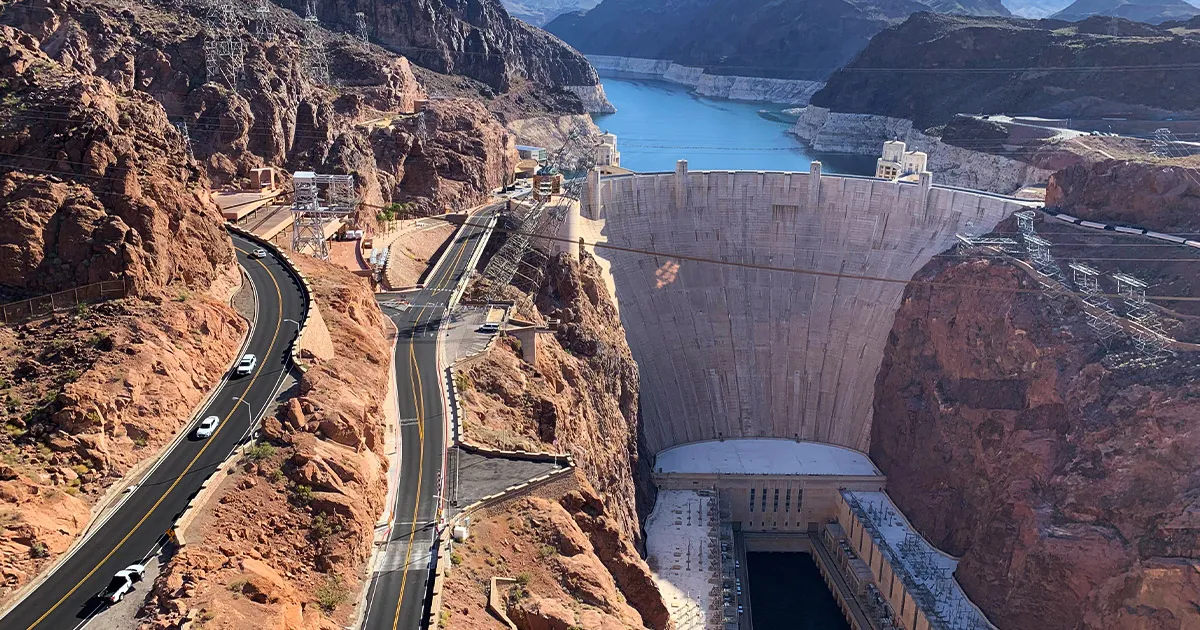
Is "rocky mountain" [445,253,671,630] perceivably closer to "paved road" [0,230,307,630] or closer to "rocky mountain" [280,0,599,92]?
"paved road" [0,230,307,630]

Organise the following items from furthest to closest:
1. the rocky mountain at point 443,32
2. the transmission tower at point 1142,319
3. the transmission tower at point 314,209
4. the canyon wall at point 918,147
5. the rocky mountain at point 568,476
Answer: the rocky mountain at point 443,32 → the canyon wall at point 918,147 → the transmission tower at point 1142,319 → the transmission tower at point 314,209 → the rocky mountain at point 568,476

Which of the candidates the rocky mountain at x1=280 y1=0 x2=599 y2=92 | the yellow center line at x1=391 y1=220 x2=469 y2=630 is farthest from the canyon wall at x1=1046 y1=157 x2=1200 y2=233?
the rocky mountain at x1=280 y1=0 x2=599 y2=92

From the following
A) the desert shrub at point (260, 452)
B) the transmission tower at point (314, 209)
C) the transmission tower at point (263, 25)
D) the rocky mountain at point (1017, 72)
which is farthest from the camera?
the rocky mountain at point (1017, 72)

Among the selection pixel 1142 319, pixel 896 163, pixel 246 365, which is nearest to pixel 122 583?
pixel 246 365

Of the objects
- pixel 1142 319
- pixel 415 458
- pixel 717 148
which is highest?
pixel 717 148

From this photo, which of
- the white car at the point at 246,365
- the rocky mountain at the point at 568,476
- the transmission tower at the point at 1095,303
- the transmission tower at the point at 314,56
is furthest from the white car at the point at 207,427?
the transmission tower at the point at 314,56

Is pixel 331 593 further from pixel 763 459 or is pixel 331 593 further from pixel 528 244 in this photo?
pixel 763 459

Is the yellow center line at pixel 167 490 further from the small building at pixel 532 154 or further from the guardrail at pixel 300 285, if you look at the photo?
the small building at pixel 532 154
